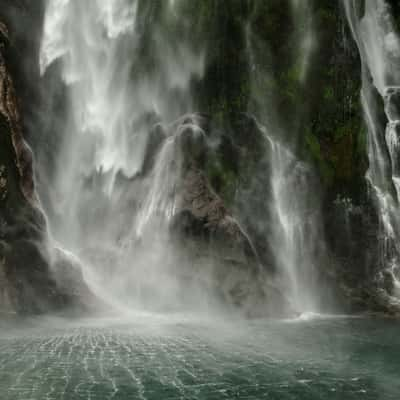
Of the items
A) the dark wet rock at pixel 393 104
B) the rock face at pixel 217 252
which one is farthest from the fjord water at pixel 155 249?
the rock face at pixel 217 252

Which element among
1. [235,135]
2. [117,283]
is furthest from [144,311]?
[235,135]

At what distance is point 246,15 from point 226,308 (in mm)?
15163

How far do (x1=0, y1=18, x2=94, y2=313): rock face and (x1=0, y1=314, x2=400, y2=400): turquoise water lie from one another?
1.10m

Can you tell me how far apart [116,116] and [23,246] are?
10324 mm

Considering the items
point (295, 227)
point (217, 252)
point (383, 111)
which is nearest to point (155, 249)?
point (217, 252)

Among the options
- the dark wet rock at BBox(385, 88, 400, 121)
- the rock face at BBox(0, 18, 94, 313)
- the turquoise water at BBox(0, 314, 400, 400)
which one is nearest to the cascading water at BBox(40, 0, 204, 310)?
the rock face at BBox(0, 18, 94, 313)

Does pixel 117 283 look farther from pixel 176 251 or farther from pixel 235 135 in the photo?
pixel 235 135

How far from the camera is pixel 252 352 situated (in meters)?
10.5

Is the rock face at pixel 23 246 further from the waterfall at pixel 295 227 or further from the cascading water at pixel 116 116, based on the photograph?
the waterfall at pixel 295 227

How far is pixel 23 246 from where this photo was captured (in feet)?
51.4

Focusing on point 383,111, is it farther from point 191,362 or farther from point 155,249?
point 191,362

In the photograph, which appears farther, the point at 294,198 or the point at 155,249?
the point at 294,198

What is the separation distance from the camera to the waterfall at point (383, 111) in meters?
22.6

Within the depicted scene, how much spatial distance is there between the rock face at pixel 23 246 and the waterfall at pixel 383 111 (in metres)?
13.3
